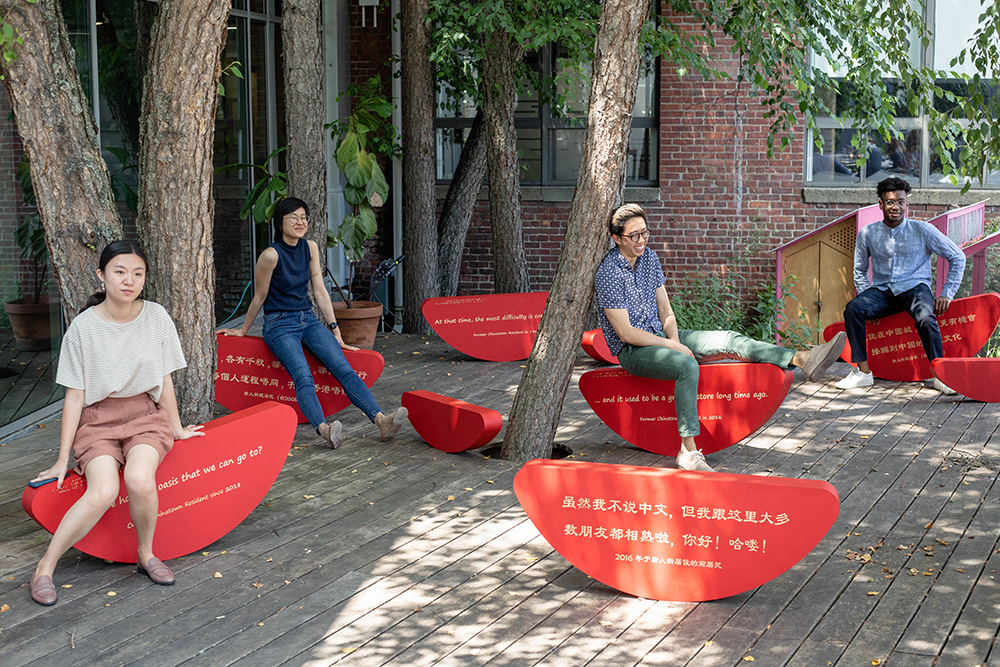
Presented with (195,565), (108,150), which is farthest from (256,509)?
(108,150)

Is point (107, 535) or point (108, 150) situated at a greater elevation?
point (108, 150)

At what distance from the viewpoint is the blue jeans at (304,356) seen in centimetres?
608

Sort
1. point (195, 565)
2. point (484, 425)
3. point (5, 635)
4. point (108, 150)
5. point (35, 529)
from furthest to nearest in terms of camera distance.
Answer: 1. point (108, 150)
2. point (484, 425)
3. point (35, 529)
4. point (195, 565)
5. point (5, 635)

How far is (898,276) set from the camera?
738 centimetres

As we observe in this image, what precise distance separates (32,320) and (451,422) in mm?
3078

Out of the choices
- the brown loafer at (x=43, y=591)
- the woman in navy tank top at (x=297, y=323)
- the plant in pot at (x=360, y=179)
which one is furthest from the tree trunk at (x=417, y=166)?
the brown loafer at (x=43, y=591)

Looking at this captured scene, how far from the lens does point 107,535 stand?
13.3 feet

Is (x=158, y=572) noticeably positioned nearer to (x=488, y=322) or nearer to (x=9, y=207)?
(x=9, y=207)

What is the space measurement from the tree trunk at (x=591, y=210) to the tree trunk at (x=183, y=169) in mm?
1697

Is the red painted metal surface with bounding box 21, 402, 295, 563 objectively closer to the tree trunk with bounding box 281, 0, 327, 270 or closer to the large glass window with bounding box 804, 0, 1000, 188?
the tree trunk with bounding box 281, 0, 327, 270

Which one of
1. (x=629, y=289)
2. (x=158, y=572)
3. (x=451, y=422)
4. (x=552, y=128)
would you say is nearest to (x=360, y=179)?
(x=552, y=128)

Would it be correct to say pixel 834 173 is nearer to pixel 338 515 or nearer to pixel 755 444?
pixel 755 444

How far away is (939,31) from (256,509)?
8364 millimetres

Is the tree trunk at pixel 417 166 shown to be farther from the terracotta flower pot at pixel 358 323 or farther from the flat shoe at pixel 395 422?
the flat shoe at pixel 395 422
